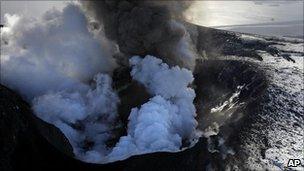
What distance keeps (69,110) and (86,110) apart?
2.26 m

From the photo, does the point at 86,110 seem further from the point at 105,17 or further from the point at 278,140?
the point at 278,140

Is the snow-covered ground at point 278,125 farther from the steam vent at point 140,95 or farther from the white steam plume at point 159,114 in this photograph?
the white steam plume at point 159,114

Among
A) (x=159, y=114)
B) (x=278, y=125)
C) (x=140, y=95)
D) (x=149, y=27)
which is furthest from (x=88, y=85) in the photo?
(x=278, y=125)

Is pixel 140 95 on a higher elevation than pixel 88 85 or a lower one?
higher

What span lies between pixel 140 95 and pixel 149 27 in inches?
372

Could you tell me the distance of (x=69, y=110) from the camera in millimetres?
62375

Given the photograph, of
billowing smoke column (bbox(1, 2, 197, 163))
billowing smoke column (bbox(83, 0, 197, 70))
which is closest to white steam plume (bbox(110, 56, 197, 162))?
billowing smoke column (bbox(1, 2, 197, 163))

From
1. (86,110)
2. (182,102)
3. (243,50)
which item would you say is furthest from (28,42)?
(243,50)

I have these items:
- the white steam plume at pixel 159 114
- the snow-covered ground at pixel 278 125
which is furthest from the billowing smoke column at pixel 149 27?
the snow-covered ground at pixel 278 125

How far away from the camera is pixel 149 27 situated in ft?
201

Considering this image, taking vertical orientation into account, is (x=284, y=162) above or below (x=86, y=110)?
above

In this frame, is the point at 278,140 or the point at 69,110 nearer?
the point at 278,140

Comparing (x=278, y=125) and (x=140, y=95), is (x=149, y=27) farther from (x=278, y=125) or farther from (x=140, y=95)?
(x=278, y=125)

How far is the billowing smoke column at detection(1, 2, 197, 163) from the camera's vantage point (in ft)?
171
